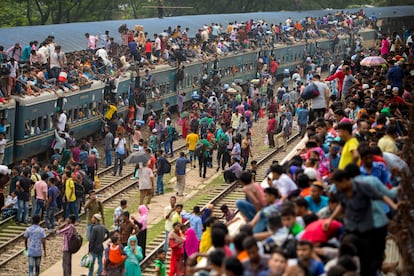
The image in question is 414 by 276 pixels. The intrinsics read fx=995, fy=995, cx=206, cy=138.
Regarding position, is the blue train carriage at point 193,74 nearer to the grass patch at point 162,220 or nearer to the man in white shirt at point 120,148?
the man in white shirt at point 120,148

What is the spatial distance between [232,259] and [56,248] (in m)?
13.4

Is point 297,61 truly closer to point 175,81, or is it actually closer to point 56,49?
point 175,81

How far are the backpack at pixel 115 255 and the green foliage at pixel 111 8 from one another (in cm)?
3366

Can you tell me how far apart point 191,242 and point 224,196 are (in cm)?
1087

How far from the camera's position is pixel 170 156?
33.0 meters

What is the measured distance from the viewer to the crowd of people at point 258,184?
1085 cm

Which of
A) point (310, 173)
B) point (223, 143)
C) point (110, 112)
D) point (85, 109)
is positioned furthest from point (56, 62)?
point (310, 173)

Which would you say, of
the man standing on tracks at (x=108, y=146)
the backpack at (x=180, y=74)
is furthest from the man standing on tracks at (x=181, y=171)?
the backpack at (x=180, y=74)

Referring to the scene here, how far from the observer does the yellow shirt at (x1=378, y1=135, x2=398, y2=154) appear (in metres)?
14.1

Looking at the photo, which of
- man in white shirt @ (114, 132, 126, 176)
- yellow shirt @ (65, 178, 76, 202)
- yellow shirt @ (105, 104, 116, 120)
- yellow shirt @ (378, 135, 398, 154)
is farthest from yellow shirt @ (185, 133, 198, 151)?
yellow shirt @ (378, 135, 398, 154)

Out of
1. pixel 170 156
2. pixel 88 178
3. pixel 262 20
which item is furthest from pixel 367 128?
pixel 262 20

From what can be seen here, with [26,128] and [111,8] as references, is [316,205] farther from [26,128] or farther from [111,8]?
[111,8]

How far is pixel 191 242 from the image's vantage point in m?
17.6

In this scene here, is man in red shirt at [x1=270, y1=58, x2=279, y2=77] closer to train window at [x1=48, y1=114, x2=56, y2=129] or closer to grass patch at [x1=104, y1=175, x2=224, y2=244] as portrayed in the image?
grass patch at [x1=104, y1=175, x2=224, y2=244]
